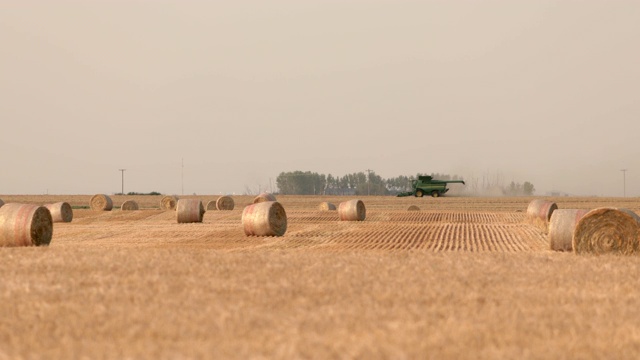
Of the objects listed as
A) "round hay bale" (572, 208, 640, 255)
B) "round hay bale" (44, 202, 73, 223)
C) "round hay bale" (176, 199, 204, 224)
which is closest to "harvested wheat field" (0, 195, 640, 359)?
"round hay bale" (572, 208, 640, 255)

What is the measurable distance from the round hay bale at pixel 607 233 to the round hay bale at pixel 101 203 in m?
40.3

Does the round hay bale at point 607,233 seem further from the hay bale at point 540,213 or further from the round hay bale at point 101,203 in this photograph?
the round hay bale at point 101,203

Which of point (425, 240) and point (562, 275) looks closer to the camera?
point (562, 275)

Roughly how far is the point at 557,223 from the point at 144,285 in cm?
1244

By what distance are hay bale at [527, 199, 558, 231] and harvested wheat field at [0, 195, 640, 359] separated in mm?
16034

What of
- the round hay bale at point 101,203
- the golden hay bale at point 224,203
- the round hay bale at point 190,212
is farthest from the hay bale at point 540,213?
the round hay bale at point 101,203

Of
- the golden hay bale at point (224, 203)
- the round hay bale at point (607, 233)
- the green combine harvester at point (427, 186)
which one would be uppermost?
the green combine harvester at point (427, 186)

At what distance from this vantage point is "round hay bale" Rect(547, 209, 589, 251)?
21.0 metres

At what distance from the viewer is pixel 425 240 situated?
89.0 feet

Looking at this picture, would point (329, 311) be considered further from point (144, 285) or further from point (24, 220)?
point (24, 220)

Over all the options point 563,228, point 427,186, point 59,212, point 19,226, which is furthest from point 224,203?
point 563,228

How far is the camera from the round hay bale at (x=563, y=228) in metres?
21.0

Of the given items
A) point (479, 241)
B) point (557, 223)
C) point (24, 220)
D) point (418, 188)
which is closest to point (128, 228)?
point (24, 220)

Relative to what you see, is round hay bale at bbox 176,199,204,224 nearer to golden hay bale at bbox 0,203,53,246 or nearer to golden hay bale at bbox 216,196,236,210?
golden hay bale at bbox 216,196,236,210
